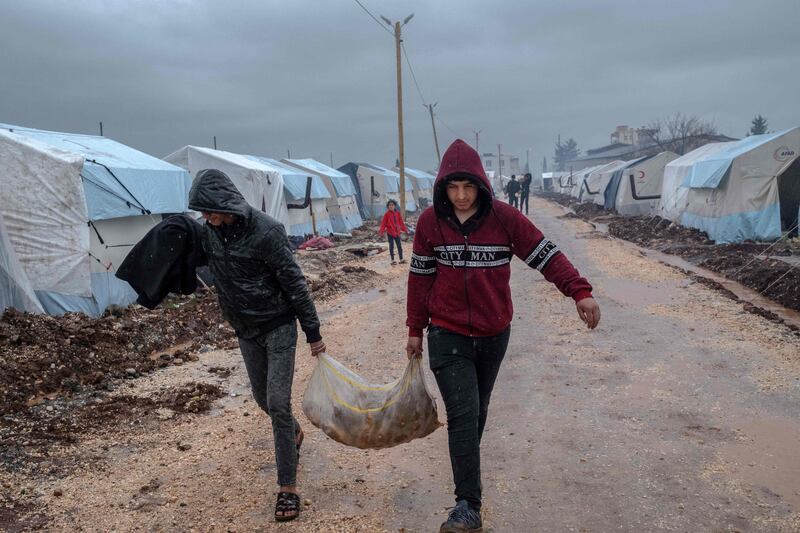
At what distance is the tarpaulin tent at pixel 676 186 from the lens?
2258 cm

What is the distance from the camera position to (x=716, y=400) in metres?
5.23

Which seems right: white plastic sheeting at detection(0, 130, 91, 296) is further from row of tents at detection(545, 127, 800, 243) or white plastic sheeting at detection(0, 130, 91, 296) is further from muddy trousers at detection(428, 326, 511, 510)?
row of tents at detection(545, 127, 800, 243)

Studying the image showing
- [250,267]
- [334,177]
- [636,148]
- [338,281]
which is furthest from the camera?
[636,148]

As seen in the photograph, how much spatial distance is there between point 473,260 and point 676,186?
23163mm

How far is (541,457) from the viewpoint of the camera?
167 inches

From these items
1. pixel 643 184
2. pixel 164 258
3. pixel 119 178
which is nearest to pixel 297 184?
pixel 119 178

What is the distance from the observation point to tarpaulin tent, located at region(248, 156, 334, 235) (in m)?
21.5

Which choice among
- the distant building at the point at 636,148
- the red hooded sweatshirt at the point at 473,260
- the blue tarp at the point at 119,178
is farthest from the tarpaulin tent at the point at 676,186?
the distant building at the point at 636,148

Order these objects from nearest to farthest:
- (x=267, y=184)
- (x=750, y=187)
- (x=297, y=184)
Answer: (x=750, y=187), (x=267, y=184), (x=297, y=184)

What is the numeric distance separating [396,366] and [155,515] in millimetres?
3389

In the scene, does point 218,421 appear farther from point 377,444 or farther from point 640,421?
point 640,421

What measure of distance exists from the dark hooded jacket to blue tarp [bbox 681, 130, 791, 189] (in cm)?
1751

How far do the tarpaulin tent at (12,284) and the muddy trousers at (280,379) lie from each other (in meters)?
5.76

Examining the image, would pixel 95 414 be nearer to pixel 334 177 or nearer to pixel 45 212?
pixel 45 212
